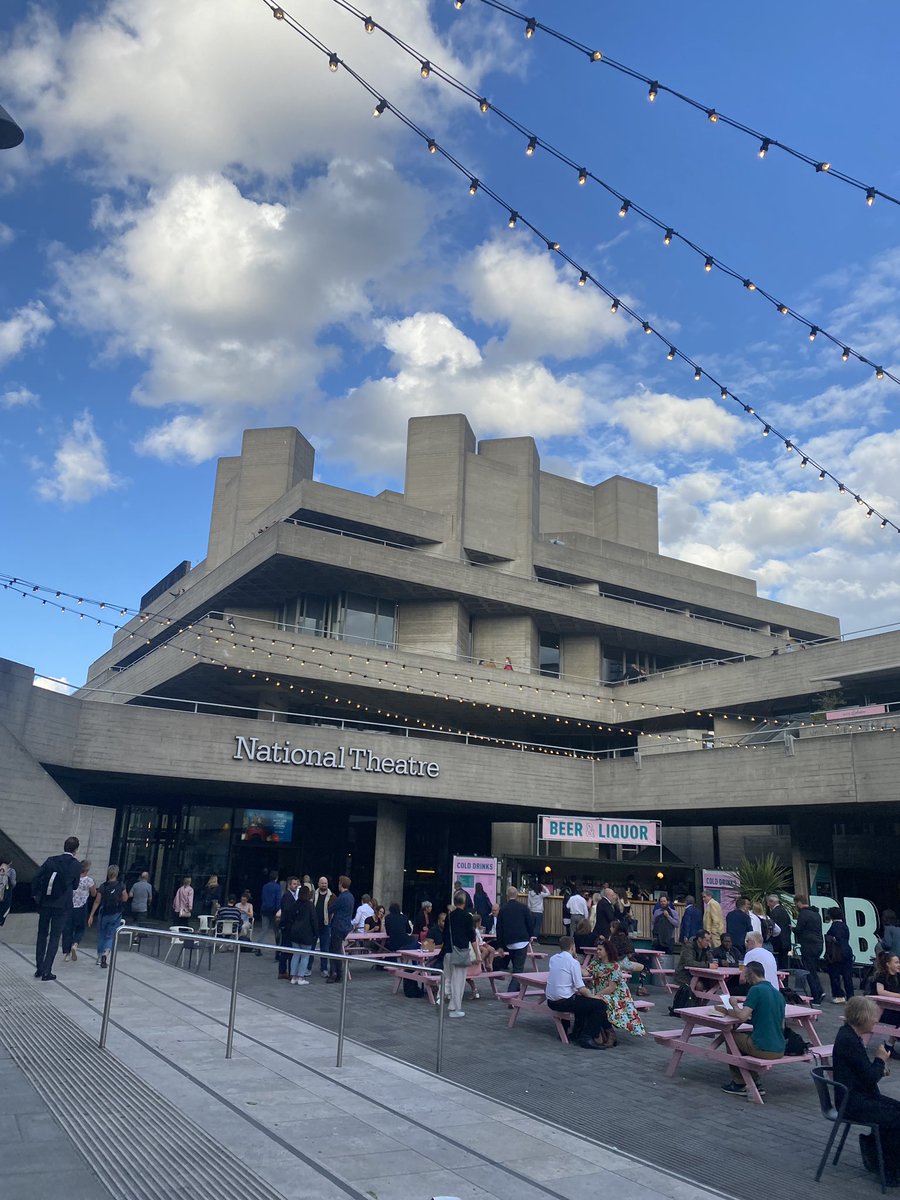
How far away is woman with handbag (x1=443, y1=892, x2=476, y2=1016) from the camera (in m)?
11.1

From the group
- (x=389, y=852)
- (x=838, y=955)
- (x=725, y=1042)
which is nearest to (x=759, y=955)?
(x=725, y=1042)

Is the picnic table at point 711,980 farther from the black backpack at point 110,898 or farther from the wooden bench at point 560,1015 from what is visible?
the black backpack at point 110,898

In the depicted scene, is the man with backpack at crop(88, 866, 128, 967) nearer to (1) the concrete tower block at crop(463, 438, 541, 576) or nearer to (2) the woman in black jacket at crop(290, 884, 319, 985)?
(2) the woman in black jacket at crop(290, 884, 319, 985)

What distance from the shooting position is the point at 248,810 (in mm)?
28844

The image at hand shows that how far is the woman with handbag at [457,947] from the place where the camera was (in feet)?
36.4

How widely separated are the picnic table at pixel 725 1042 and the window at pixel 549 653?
27.1m

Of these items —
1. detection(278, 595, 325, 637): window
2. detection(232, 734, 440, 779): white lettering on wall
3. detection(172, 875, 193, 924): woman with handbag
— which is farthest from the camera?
detection(278, 595, 325, 637): window

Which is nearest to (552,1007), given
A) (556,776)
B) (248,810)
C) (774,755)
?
(774,755)

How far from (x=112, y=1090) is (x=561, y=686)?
26361 mm

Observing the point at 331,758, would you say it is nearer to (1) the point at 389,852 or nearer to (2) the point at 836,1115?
(1) the point at 389,852

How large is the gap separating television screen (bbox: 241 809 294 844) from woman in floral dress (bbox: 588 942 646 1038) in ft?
66.6

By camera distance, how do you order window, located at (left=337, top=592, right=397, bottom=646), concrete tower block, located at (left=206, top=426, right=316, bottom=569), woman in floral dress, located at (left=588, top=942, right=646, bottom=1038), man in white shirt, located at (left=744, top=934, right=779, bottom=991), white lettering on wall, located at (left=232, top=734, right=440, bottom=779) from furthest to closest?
concrete tower block, located at (left=206, top=426, right=316, bottom=569) → window, located at (left=337, top=592, right=397, bottom=646) → white lettering on wall, located at (left=232, top=734, right=440, bottom=779) → woman in floral dress, located at (left=588, top=942, right=646, bottom=1038) → man in white shirt, located at (left=744, top=934, right=779, bottom=991)

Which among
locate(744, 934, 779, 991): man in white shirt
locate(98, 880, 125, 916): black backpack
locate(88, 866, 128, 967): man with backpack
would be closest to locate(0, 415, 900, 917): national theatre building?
locate(88, 866, 128, 967): man with backpack

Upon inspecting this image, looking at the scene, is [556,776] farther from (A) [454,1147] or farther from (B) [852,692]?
(A) [454,1147]
